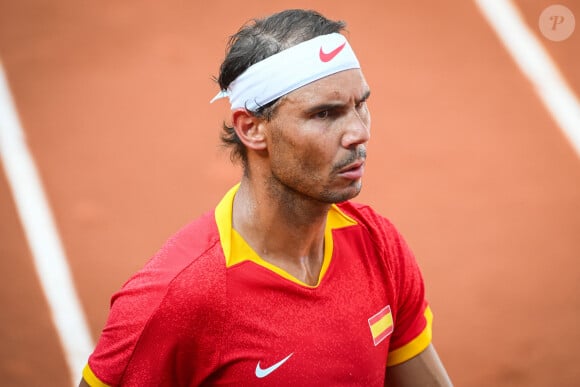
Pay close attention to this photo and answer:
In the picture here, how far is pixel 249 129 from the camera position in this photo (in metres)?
3.05

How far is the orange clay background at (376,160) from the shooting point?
593cm

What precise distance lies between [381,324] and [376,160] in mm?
4364

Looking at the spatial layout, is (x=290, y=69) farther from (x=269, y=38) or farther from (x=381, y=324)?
(x=381, y=324)

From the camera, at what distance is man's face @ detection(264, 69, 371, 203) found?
2879mm

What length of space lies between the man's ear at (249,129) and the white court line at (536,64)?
517 cm

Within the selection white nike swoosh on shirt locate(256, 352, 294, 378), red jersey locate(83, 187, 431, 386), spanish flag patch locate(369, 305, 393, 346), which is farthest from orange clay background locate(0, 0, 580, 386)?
white nike swoosh on shirt locate(256, 352, 294, 378)

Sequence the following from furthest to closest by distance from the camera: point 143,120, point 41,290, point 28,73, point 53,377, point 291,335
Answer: point 28,73 → point 143,120 → point 41,290 → point 53,377 → point 291,335

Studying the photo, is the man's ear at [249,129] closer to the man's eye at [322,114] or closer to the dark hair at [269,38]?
the dark hair at [269,38]

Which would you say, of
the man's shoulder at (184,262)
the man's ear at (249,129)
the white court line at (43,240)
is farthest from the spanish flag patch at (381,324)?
the white court line at (43,240)

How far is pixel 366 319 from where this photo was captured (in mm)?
3070

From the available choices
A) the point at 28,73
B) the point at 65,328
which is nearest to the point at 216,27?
the point at 28,73

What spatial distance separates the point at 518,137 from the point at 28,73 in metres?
5.22

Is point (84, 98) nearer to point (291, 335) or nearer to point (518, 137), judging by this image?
point (518, 137)

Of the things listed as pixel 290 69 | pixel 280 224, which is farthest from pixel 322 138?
pixel 280 224
